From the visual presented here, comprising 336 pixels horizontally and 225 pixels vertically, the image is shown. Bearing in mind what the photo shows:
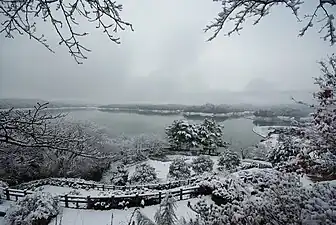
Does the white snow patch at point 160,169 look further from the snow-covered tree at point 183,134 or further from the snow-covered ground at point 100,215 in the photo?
the snow-covered ground at point 100,215

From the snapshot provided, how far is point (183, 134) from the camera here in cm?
3272

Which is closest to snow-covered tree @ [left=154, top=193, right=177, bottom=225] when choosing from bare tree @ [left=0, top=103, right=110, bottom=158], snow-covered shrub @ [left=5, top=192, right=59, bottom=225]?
bare tree @ [left=0, top=103, right=110, bottom=158]

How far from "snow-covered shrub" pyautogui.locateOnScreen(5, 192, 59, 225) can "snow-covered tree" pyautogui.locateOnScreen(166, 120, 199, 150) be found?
25.2 meters

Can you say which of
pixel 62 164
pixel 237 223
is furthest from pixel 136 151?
pixel 237 223

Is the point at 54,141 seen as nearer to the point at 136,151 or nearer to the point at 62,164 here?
the point at 62,164

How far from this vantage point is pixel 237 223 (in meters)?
2.68

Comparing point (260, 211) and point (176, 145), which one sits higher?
point (260, 211)

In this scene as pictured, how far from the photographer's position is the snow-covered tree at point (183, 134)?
1293 inches

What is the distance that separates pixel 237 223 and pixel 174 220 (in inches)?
31.4

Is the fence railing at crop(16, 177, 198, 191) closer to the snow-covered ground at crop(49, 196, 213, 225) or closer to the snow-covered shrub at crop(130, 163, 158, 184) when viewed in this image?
the snow-covered shrub at crop(130, 163, 158, 184)

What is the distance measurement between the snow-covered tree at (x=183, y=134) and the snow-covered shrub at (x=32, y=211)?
25158 mm

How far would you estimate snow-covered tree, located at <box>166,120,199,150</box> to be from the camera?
32.8 metres

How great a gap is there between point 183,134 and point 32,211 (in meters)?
26.0

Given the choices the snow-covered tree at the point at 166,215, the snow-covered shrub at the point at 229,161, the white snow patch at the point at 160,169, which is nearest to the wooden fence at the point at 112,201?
the snow-covered tree at the point at 166,215
